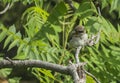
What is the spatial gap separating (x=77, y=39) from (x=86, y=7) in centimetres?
31

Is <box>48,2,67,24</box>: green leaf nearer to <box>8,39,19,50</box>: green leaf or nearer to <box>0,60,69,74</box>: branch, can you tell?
<box>0,60,69,74</box>: branch

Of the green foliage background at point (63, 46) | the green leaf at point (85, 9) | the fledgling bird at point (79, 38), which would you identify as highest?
the green leaf at point (85, 9)

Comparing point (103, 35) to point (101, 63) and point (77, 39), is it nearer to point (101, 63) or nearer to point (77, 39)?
point (101, 63)

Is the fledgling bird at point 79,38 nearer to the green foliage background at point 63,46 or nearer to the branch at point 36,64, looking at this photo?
the branch at point 36,64

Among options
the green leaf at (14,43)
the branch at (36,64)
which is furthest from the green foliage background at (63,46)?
the branch at (36,64)

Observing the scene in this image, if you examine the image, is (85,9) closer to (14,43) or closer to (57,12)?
(57,12)

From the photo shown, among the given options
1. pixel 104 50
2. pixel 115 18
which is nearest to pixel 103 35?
pixel 104 50

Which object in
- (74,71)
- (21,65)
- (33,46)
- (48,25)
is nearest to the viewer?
(74,71)

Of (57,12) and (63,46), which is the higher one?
(57,12)

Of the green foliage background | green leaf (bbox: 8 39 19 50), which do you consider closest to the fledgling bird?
the green foliage background

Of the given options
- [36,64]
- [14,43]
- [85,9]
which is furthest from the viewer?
[14,43]

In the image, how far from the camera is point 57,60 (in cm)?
296

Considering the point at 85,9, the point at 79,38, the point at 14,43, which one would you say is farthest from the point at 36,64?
the point at 14,43

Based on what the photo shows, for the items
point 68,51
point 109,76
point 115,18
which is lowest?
point 115,18
